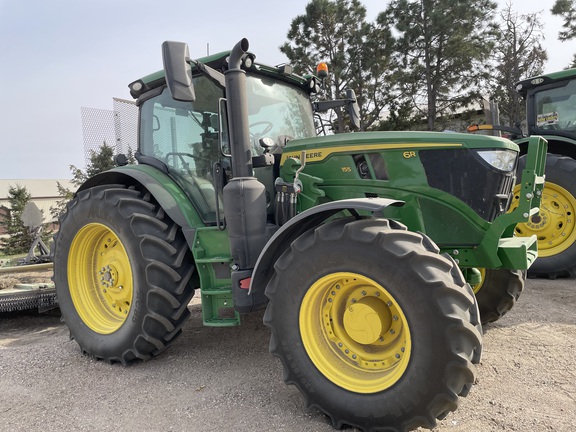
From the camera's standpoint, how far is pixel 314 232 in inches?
100

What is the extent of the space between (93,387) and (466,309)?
8.43 ft

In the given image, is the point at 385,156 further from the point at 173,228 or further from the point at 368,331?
the point at 173,228

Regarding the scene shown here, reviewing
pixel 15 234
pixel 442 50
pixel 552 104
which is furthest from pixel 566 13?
pixel 15 234

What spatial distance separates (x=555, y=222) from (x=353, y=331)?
449 cm

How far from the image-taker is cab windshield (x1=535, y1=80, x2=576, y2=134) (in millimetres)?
6094

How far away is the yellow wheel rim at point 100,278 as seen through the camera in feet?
12.2

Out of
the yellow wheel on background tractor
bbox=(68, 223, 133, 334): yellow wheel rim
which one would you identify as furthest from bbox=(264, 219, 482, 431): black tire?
the yellow wheel on background tractor

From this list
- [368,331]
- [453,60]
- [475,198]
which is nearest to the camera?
[368,331]

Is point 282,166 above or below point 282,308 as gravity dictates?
above

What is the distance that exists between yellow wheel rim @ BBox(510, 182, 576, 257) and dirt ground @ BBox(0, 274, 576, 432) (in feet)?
5.85

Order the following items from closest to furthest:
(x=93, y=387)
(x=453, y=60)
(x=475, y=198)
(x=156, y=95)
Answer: (x=475, y=198), (x=93, y=387), (x=156, y=95), (x=453, y=60)

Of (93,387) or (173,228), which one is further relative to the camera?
(173,228)

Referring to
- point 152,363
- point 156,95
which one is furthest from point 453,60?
point 152,363

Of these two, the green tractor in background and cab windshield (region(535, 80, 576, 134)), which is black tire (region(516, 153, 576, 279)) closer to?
the green tractor in background
